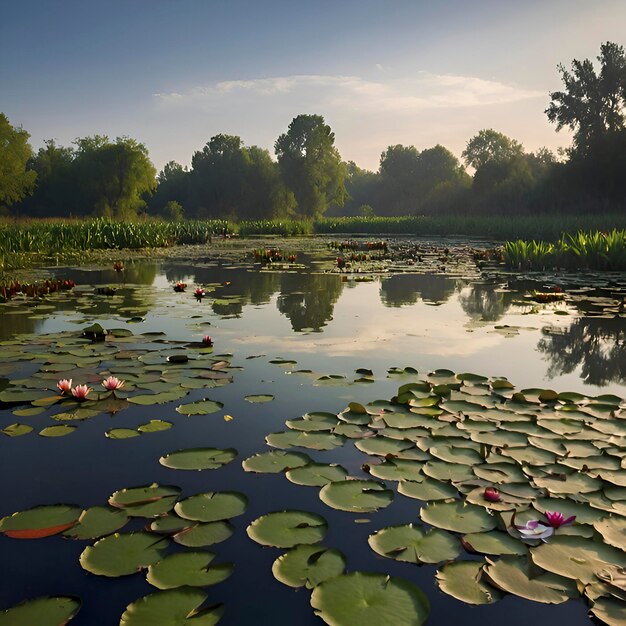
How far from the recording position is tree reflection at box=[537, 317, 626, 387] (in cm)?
471

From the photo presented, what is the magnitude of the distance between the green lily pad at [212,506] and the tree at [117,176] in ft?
195

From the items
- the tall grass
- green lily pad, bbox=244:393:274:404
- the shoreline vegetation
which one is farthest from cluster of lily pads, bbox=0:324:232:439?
the tall grass

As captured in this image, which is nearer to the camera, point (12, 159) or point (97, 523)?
point (97, 523)

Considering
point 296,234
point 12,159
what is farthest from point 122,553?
point 12,159

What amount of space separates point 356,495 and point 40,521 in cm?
138

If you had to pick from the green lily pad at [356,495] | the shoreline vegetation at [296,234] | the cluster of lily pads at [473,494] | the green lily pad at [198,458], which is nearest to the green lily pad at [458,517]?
the cluster of lily pads at [473,494]

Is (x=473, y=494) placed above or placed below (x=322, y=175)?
below

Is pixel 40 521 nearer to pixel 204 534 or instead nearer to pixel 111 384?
pixel 204 534

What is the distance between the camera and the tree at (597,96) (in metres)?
43.1

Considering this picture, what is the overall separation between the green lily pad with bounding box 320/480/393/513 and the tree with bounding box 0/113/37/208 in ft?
178

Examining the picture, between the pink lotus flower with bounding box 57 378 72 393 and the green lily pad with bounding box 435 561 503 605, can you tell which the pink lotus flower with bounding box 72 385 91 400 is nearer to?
the pink lotus flower with bounding box 57 378 72 393

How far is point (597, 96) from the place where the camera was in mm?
44094

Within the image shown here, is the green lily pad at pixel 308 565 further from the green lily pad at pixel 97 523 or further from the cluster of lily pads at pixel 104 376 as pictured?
the cluster of lily pads at pixel 104 376

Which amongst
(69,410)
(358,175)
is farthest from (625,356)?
(358,175)
